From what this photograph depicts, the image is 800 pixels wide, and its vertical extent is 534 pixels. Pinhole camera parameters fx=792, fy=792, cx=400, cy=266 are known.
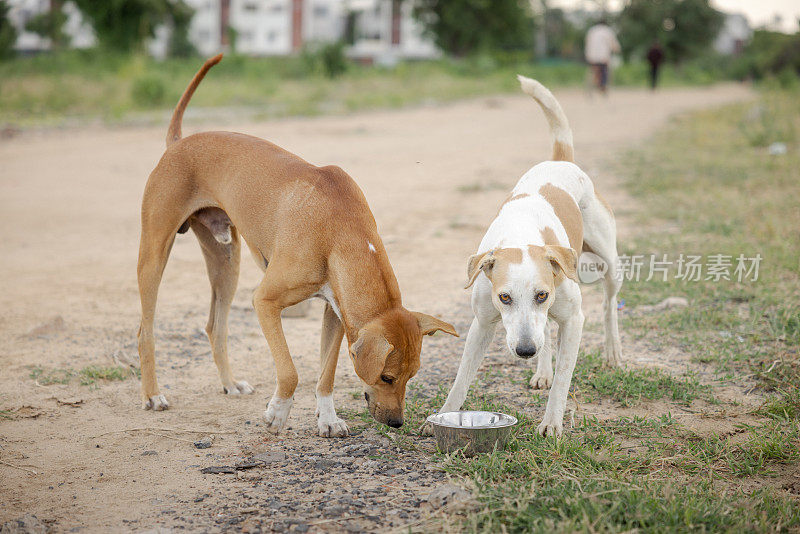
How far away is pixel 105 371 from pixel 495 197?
6475 mm

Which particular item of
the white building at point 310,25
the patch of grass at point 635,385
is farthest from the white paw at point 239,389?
the white building at point 310,25

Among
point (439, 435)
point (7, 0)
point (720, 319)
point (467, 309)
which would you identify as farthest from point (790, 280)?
point (7, 0)

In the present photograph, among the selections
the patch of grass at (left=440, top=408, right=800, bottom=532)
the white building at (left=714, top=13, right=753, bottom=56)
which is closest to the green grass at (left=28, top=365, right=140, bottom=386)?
the patch of grass at (left=440, top=408, right=800, bottom=532)

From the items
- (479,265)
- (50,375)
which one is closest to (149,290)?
(50,375)

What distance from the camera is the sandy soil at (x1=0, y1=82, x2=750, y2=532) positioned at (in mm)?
3227

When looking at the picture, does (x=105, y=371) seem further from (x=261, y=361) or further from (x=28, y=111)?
(x=28, y=111)

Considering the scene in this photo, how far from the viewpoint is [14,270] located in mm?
7078

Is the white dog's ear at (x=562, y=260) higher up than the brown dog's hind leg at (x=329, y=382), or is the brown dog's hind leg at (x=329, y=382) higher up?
the white dog's ear at (x=562, y=260)

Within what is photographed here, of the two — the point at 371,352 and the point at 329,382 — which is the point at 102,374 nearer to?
the point at 329,382

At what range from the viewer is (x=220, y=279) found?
475 cm

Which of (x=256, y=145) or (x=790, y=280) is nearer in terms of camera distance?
(x=256, y=145)

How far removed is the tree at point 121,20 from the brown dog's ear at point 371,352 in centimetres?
2954

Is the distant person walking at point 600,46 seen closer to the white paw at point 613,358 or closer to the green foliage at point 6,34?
→ the white paw at point 613,358

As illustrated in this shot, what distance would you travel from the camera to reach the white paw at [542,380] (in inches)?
182
